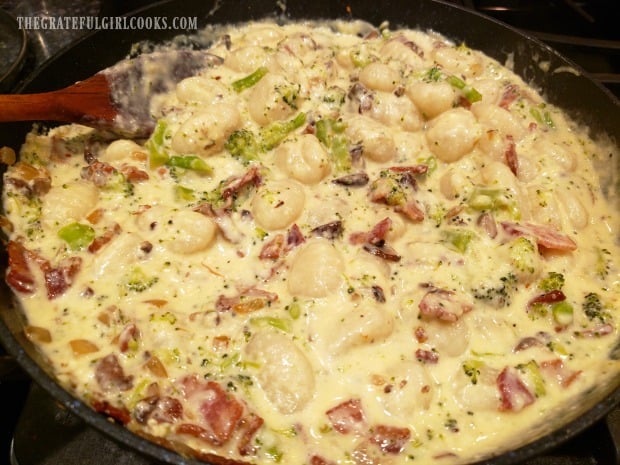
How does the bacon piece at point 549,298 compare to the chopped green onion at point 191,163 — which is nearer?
A: the bacon piece at point 549,298

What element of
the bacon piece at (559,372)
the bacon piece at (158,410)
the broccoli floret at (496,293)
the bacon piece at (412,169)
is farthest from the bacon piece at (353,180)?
the bacon piece at (158,410)

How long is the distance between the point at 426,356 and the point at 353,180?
985mm

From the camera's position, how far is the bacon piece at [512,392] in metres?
1.97

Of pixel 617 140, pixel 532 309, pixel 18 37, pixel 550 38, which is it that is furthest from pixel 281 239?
pixel 18 37

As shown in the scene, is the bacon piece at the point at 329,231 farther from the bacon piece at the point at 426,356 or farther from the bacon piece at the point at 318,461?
the bacon piece at the point at 318,461

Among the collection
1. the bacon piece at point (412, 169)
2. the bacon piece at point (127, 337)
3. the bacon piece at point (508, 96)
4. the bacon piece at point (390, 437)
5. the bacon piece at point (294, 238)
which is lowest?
the bacon piece at point (390, 437)

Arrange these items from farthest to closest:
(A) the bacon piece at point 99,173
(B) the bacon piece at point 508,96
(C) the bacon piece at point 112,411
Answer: (B) the bacon piece at point 508,96 → (A) the bacon piece at point 99,173 → (C) the bacon piece at point 112,411

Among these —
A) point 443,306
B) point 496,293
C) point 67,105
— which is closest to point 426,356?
point 443,306

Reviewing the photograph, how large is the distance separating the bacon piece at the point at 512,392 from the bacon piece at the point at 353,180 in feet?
3.70

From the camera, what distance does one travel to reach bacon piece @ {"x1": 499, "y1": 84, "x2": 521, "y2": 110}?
326 centimetres

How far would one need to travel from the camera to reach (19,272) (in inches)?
87.7

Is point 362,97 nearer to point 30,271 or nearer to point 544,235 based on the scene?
point 544,235

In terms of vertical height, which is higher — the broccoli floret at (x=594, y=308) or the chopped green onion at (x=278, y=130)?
the chopped green onion at (x=278, y=130)

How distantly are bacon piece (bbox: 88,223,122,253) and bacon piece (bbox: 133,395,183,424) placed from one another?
2.57 ft
